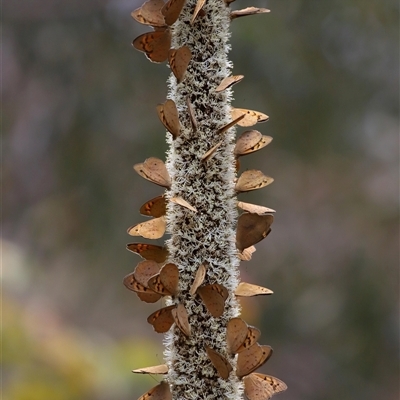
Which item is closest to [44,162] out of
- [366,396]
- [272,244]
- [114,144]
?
[114,144]

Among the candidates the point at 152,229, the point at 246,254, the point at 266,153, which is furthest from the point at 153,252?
the point at 266,153

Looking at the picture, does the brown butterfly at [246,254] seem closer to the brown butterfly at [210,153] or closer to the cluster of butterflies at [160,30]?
the brown butterfly at [210,153]

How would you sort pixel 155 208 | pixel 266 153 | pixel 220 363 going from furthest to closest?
pixel 266 153 → pixel 155 208 → pixel 220 363

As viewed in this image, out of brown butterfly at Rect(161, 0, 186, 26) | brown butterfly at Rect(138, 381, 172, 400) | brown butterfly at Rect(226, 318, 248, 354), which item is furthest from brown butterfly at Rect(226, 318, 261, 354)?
brown butterfly at Rect(161, 0, 186, 26)

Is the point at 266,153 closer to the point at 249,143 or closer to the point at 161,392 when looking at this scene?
the point at 249,143

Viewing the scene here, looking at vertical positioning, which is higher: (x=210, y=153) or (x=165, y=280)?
(x=210, y=153)

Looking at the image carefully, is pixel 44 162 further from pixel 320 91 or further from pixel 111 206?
pixel 320 91

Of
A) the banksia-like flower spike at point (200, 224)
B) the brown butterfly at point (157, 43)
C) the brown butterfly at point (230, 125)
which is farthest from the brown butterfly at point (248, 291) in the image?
the brown butterfly at point (157, 43)
